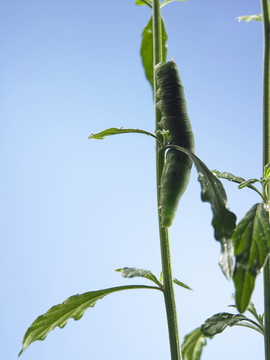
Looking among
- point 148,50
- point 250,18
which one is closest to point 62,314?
point 148,50

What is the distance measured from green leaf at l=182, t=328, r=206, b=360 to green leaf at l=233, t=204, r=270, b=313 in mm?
225

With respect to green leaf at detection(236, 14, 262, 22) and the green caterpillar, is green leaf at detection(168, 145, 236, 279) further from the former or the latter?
green leaf at detection(236, 14, 262, 22)

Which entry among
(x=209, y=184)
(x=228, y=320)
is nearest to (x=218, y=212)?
(x=209, y=184)

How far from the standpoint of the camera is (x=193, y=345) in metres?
0.60

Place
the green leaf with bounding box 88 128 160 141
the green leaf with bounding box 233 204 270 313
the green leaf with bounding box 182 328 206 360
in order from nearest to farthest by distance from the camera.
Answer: the green leaf with bounding box 233 204 270 313 < the green leaf with bounding box 88 128 160 141 < the green leaf with bounding box 182 328 206 360

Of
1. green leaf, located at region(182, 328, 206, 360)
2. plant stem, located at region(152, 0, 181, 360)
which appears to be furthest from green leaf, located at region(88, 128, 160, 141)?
green leaf, located at region(182, 328, 206, 360)

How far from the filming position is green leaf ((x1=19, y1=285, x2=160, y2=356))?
494 millimetres

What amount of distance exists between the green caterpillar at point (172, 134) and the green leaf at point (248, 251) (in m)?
0.07

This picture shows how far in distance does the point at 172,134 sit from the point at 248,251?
14 centimetres

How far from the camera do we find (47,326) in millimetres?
498

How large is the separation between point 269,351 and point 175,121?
0.24 metres

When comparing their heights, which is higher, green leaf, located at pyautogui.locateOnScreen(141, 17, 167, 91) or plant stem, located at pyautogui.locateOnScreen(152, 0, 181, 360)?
green leaf, located at pyautogui.locateOnScreen(141, 17, 167, 91)

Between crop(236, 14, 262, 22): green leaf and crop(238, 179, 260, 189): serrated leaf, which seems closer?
crop(238, 179, 260, 189): serrated leaf

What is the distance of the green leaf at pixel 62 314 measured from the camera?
49cm
